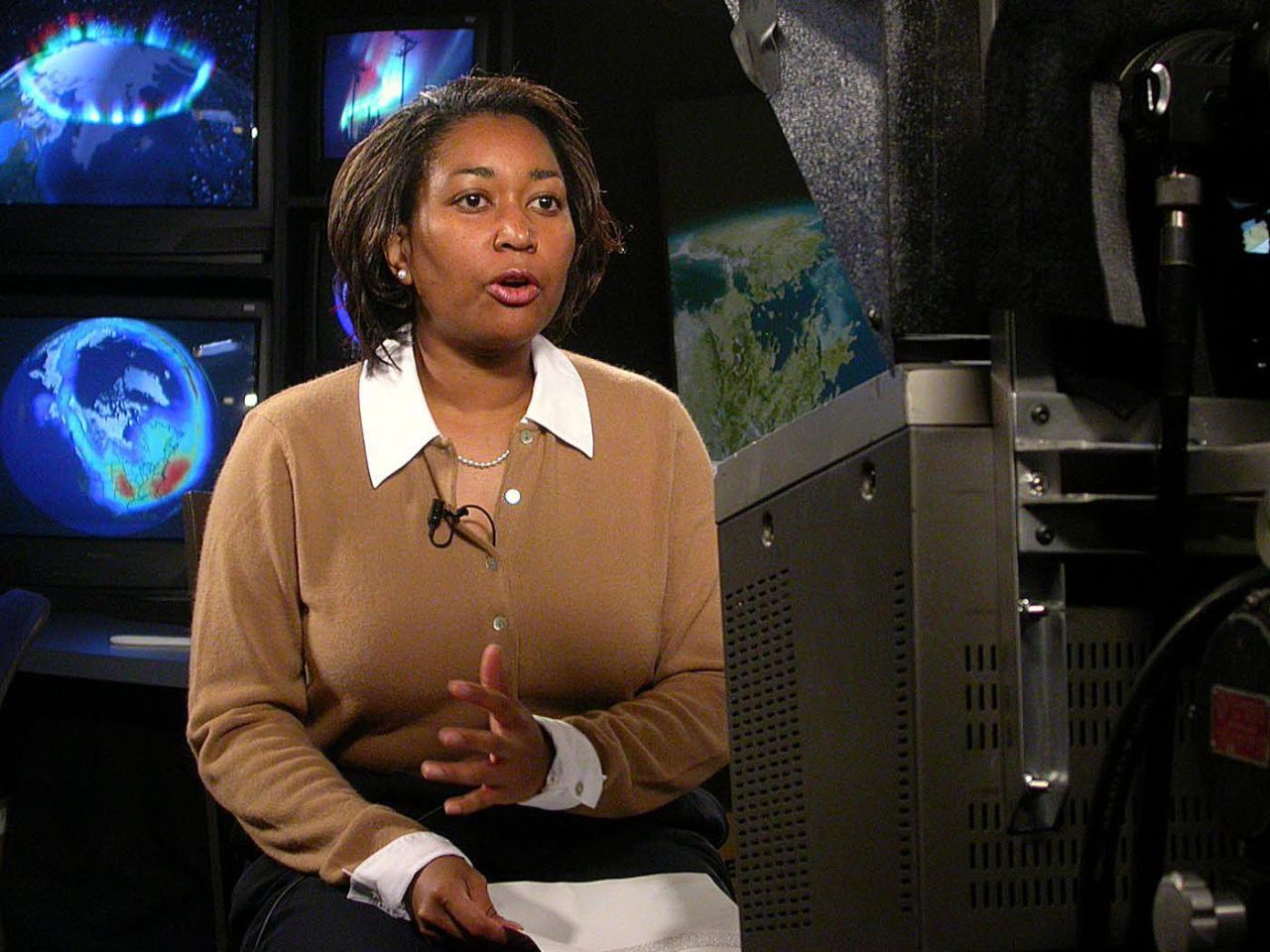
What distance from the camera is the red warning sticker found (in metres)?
0.67

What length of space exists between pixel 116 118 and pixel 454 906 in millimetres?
2109

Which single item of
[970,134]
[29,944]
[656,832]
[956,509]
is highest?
[970,134]

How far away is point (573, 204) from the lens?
1.68m

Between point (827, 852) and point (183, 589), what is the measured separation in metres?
2.25

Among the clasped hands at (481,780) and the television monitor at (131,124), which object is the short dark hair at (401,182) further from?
the television monitor at (131,124)

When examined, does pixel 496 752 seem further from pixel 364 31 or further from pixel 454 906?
pixel 364 31

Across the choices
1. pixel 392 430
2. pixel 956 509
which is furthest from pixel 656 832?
pixel 956 509

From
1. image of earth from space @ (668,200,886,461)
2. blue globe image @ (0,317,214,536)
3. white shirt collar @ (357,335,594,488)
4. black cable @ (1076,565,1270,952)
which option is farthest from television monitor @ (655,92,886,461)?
black cable @ (1076,565,1270,952)

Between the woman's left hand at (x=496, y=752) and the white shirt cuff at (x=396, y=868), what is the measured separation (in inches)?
1.4

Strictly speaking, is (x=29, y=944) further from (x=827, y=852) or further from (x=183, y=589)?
(x=827, y=852)

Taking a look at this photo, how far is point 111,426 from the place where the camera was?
2834 millimetres

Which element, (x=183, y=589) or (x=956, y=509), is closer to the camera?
(x=956, y=509)

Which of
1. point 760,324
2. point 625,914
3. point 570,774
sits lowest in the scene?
point 625,914

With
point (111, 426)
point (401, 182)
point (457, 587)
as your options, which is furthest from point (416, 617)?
point (111, 426)
